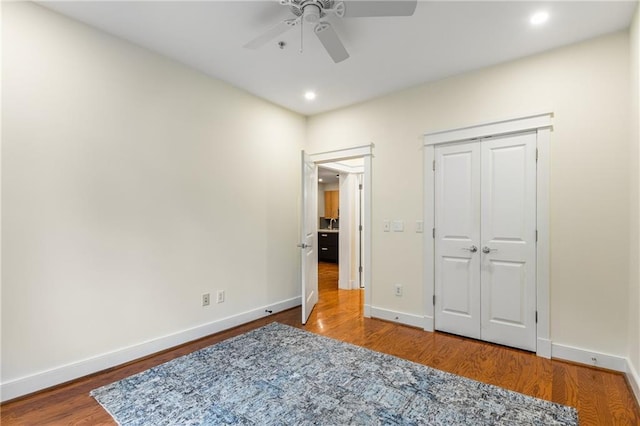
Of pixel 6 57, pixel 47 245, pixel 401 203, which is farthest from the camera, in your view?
pixel 401 203

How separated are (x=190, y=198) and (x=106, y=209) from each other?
744mm

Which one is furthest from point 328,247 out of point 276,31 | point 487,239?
point 276,31

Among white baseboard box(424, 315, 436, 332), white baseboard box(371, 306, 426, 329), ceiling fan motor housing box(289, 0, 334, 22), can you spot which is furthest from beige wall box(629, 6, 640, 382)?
ceiling fan motor housing box(289, 0, 334, 22)

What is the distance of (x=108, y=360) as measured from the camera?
249cm

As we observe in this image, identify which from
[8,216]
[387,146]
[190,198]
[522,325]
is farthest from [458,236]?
[8,216]

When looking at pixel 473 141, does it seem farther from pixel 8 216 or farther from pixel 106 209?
pixel 8 216

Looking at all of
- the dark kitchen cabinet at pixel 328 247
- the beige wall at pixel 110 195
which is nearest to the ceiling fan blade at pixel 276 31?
the beige wall at pixel 110 195

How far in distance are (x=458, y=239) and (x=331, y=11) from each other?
2.44m

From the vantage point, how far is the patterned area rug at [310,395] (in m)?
1.88

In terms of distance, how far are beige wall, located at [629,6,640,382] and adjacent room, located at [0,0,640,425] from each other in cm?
3

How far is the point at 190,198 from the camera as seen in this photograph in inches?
122

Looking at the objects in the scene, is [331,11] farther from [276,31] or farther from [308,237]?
[308,237]

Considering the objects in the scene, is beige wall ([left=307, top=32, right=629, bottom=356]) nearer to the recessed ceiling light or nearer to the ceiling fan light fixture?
the recessed ceiling light

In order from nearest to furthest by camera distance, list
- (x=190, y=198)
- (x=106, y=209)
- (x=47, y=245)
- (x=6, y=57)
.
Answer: (x=6, y=57) < (x=47, y=245) < (x=106, y=209) < (x=190, y=198)
